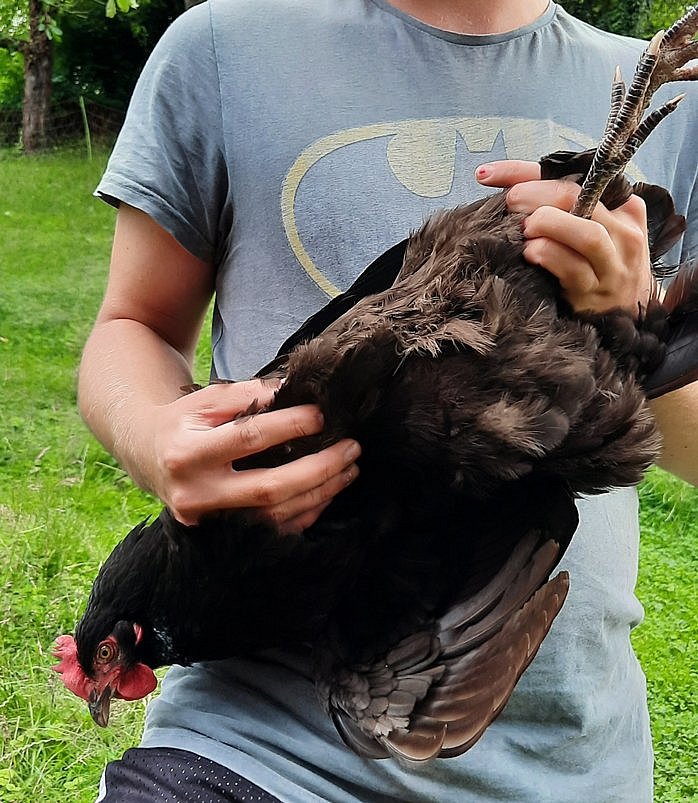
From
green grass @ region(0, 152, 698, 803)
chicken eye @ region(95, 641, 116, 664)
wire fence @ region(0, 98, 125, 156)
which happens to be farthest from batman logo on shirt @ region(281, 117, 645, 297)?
wire fence @ region(0, 98, 125, 156)

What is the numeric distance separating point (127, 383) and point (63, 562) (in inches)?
87.3

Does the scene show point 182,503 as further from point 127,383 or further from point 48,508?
point 48,508

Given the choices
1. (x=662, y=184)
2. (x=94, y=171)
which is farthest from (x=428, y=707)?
(x=94, y=171)

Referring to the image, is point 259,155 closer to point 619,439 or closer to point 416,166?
point 416,166

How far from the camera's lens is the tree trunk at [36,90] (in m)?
11.4

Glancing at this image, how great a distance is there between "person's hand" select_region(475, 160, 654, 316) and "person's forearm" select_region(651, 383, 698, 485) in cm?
30

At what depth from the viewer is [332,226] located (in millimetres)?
1550

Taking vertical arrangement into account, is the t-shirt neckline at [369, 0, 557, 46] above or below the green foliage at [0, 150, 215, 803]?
above

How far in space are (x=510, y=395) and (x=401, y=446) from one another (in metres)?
0.17

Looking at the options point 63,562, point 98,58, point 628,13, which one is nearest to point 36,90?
point 98,58

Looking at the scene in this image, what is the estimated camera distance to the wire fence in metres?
12.1

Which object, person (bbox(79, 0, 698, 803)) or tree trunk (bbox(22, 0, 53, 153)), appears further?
tree trunk (bbox(22, 0, 53, 153))

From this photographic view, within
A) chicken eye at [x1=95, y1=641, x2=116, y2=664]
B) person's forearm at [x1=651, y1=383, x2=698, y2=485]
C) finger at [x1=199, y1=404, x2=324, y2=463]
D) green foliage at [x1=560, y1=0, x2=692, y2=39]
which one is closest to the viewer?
finger at [x1=199, y1=404, x2=324, y2=463]

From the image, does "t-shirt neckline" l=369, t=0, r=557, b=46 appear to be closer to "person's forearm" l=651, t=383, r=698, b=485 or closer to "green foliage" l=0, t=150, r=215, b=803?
"person's forearm" l=651, t=383, r=698, b=485
